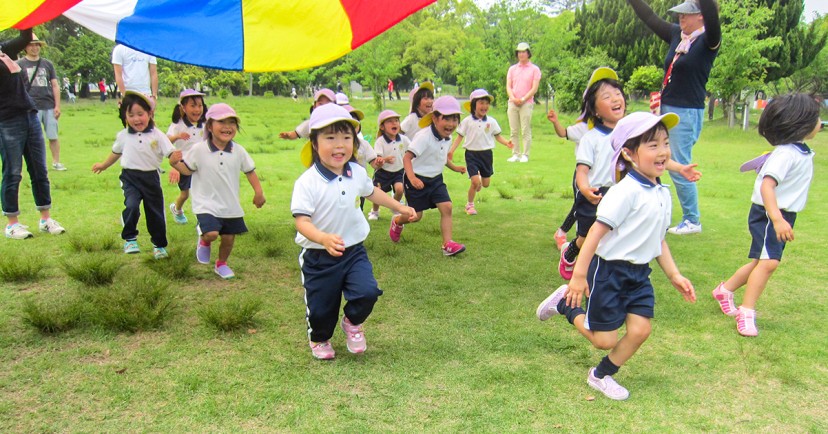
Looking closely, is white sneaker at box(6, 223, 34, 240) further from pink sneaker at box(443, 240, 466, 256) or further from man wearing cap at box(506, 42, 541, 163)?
man wearing cap at box(506, 42, 541, 163)

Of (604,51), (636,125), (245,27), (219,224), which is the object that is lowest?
(219,224)

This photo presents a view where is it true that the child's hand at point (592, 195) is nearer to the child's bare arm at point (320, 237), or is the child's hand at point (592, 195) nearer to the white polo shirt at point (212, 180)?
the child's bare arm at point (320, 237)

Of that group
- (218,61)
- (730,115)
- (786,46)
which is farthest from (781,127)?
(786,46)

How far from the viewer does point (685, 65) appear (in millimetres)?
5191

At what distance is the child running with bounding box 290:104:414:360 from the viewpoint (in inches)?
126

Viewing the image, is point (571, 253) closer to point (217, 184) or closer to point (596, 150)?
point (596, 150)

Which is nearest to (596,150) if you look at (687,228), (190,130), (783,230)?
(783,230)

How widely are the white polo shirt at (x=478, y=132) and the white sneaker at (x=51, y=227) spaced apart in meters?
4.36

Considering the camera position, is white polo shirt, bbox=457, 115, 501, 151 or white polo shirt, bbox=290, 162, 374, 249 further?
white polo shirt, bbox=457, 115, 501, 151

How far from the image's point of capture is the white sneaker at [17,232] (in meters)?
5.34

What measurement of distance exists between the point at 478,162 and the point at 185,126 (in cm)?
334

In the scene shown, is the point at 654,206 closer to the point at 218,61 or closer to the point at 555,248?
the point at 555,248

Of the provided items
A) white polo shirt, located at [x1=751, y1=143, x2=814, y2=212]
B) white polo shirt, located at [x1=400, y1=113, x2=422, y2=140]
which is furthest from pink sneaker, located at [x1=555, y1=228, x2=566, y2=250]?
white polo shirt, located at [x1=400, y1=113, x2=422, y2=140]

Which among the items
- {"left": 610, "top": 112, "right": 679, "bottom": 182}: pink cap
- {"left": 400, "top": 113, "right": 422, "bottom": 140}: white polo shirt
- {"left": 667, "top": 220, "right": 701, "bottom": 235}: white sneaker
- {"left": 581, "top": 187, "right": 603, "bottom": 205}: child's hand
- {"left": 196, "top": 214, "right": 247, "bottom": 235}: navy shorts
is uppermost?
{"left": 610, "top": 112, "right": 679, "bottom": 182}: pink cap
